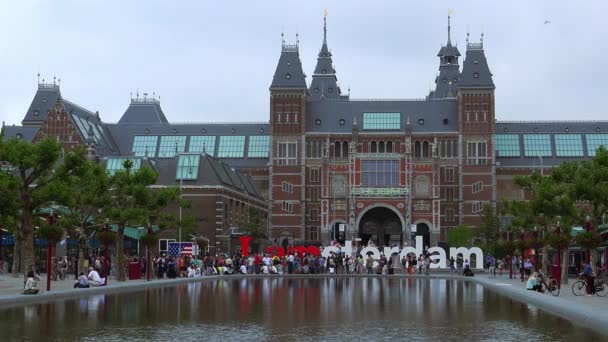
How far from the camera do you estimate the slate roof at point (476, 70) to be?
9950cm

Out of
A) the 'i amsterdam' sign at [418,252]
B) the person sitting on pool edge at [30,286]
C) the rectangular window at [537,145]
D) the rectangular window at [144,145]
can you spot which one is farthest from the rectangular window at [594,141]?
the person sitting on pool edge at [30,286]

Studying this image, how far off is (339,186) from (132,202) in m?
53.7

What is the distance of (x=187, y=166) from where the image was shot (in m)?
81.3

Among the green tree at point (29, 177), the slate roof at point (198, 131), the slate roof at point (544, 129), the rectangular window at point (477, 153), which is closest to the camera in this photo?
the green tree at point (29, 177)

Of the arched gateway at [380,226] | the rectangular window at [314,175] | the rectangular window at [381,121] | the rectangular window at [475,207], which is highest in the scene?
the rectangular window at [381,121]

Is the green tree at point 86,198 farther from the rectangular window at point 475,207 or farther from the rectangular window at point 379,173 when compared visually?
the rectangular window at point 475,207

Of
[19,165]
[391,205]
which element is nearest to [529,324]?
[19,165]

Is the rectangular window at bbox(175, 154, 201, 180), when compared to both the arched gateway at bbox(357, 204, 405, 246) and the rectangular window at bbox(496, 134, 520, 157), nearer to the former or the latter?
the arched gateway at bbox(357, 204, 405, 246)

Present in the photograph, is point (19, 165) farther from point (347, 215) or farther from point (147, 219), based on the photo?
point (347, 215)

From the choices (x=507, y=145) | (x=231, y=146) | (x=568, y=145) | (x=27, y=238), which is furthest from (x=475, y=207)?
(x=27, y=238)

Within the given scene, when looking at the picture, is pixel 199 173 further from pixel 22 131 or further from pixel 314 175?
pixel 22 131

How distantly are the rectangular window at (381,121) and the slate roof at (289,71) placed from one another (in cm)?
803

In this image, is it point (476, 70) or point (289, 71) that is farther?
point (289, 71)

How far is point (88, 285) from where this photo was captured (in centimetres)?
3641
